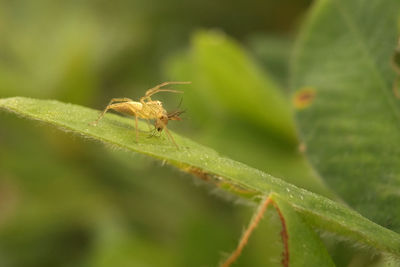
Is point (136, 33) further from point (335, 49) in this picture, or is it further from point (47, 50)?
point (335, 49)

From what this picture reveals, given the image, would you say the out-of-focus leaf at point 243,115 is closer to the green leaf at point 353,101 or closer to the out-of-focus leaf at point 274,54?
the green leaf at point 353,101

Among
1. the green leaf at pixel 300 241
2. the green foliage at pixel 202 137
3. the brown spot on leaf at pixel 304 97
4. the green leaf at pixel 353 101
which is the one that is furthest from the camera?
the brown spot on leaf at pixel 304 97

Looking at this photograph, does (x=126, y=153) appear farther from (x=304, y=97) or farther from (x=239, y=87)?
(x=239, y=87)

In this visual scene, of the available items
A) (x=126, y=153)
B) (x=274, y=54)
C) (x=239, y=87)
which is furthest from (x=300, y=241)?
(x=274, y=54)

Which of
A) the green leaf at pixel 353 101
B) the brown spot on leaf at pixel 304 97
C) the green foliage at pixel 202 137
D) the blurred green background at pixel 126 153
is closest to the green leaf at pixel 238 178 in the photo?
the green foliage at pixel 202 137

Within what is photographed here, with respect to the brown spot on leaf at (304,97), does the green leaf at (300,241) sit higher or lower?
lower

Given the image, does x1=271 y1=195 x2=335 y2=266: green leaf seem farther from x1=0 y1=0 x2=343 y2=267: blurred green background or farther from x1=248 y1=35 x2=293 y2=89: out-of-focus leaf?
x1=248 y1=35 x2=293 y2=89: out-of-focus leaf
